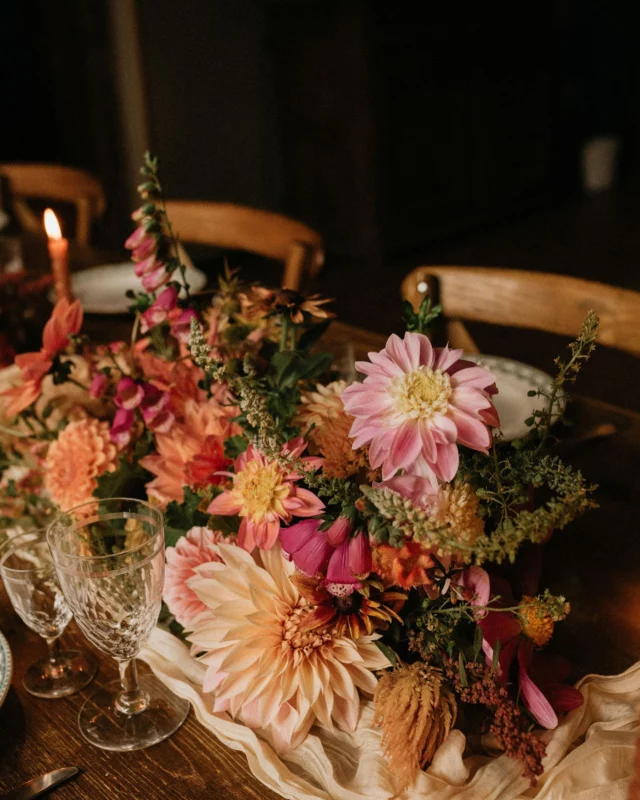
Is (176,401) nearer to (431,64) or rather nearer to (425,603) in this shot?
(425,603)

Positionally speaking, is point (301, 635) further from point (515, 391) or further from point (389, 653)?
point (515, 391)

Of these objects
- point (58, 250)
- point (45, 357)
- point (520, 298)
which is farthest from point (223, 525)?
point (520, 298)

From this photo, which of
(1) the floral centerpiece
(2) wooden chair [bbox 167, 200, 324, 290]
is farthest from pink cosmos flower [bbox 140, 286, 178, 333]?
(2) wooden chair [bbox 167, 200, 324, 290]

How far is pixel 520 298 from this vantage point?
150 cm

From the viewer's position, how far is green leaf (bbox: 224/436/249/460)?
2.35ft

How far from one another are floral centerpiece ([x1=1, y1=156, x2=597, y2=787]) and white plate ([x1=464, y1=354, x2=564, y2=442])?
0.21 meters

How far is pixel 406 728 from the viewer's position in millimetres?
600

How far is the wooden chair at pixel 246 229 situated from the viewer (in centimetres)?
182

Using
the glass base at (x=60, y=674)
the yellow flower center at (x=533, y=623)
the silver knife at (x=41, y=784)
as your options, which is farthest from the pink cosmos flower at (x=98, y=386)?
the yellow flower center at (x=533, y=623)

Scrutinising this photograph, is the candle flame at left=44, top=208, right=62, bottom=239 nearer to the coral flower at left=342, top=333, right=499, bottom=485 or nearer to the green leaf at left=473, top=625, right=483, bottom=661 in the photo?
the coral flower at left=342, top=333, right=499, bottom=485

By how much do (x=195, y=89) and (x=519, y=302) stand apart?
10.7 ft

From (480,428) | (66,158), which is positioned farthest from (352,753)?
(66,158)

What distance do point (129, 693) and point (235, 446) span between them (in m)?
0.22

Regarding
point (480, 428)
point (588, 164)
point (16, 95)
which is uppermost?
point (480, 428)
